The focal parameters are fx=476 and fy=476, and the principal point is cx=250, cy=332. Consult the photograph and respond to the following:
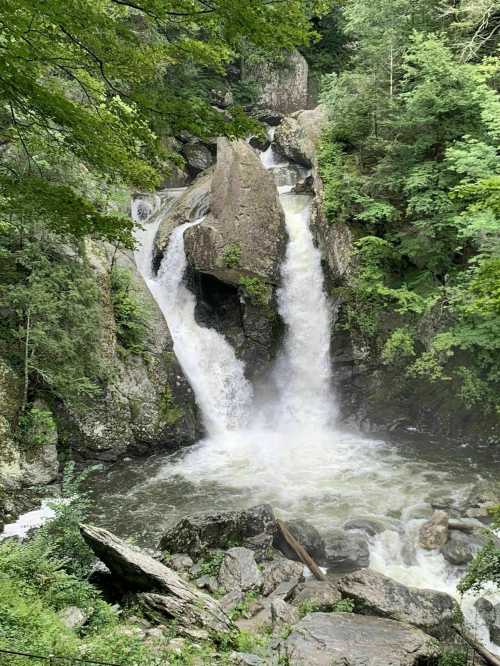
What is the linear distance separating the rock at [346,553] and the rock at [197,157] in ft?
61.9

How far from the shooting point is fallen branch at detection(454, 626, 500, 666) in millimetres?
5484

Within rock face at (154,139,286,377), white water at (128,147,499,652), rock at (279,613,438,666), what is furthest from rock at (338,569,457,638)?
rock face at (154,139,286,377)

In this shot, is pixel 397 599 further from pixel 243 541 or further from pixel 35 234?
pixel 35 234

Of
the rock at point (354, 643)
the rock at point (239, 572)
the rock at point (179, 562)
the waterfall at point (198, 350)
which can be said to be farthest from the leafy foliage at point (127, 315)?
the rock at point (354, 643)

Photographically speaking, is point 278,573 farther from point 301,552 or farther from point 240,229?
point 240,229

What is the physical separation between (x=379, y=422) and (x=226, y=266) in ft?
22.0

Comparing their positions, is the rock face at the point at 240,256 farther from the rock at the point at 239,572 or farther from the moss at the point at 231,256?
the rock at the point at 239,572

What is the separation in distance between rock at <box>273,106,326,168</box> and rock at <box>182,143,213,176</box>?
356 cm

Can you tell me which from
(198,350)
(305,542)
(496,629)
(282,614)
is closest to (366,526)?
(305,542)

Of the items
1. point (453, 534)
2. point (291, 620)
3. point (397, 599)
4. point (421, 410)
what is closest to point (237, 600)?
point (291, 620)

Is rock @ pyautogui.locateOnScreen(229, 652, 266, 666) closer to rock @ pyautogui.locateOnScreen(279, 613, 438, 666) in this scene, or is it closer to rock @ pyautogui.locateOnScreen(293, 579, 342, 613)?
rock @ pyautogui.locateOnScreen(279, 613, 438, 666)

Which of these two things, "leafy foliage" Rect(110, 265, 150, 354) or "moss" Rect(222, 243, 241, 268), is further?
"moss" Rect(222, 243, 241, 268)

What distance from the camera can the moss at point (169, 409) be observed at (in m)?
13.0

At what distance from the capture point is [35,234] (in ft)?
34.8
